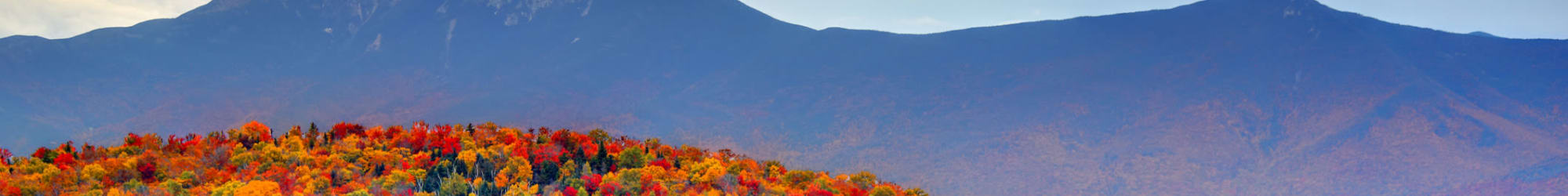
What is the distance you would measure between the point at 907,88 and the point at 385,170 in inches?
3609

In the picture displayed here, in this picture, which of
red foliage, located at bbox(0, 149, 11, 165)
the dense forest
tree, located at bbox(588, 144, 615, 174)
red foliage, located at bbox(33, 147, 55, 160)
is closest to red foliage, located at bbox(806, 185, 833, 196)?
the dense forest

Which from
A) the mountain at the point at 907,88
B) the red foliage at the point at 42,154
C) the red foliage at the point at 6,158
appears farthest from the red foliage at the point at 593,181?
the mountain at the point at 907,88

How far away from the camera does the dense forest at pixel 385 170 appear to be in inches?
1233

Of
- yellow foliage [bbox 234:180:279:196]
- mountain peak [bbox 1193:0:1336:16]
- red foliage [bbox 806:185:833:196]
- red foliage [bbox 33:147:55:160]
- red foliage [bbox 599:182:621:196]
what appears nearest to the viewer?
yellow foliage [bbox 234:180:279:196]

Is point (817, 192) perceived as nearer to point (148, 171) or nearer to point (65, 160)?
point (148, 171)

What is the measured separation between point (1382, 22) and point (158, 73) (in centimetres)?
15904

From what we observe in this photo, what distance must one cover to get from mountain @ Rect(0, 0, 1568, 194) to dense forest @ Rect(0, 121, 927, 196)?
46.6m

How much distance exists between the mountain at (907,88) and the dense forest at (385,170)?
153ft

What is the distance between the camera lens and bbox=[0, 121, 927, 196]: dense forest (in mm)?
31328

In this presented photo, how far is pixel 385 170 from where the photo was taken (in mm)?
36281

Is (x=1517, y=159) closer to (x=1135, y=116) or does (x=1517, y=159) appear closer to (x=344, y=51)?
(x=1135, y=116)

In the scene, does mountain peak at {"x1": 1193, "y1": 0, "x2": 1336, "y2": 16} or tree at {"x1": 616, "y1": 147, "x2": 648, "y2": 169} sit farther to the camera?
mountain peak at {"x1": 1193, "y1": 0, "x2": 1336, "y2": 16}

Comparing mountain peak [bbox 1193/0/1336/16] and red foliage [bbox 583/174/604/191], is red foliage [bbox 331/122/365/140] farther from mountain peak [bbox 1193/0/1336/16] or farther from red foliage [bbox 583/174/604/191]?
mountain peak [bbox 1193/0/1336/16]

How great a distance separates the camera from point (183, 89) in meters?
132
